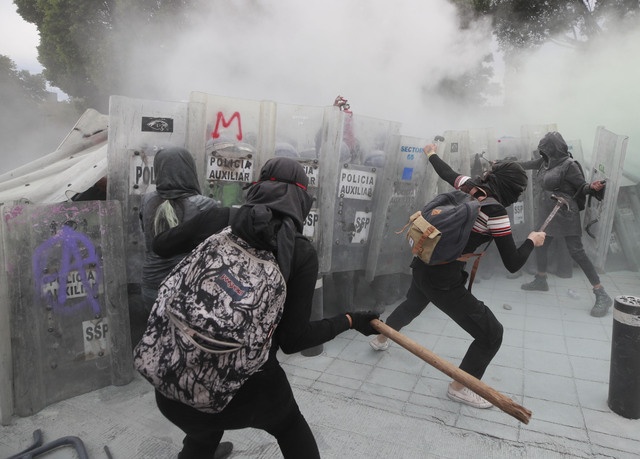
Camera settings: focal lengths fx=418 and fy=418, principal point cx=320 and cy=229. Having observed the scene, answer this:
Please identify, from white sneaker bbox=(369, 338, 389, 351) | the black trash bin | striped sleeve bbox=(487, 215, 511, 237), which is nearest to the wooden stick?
striped sleeve bbox=(487, 215, 511, 237)

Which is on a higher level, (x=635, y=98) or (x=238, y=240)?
(x=635, y=98)

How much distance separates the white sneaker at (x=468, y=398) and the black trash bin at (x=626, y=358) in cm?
82

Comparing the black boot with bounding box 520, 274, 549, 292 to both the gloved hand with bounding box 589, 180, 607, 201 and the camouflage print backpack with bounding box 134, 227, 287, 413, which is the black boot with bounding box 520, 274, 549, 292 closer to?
the gloved hand with bounding box 589, 180, 607, 201

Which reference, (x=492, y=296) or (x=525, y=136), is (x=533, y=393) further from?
(x=525, y=136)

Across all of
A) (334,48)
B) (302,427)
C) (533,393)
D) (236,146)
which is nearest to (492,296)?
(533,393)

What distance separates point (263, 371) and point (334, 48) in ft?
39.6

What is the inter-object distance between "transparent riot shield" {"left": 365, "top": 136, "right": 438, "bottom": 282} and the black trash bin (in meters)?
1.94

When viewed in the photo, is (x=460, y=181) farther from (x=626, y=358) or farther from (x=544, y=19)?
(x=544, y=19)

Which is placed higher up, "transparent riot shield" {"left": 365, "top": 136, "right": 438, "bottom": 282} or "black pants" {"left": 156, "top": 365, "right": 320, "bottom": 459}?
"transparent riot shield" {"left": 365, "top": 136, "right": 438, "bottom": 282}

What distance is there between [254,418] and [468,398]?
6.29 ft

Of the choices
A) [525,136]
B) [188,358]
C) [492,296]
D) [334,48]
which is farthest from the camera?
[334,48]

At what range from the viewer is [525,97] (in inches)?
507

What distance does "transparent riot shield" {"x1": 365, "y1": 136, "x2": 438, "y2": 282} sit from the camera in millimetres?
4273

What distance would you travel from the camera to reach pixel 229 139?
11.1 feet
